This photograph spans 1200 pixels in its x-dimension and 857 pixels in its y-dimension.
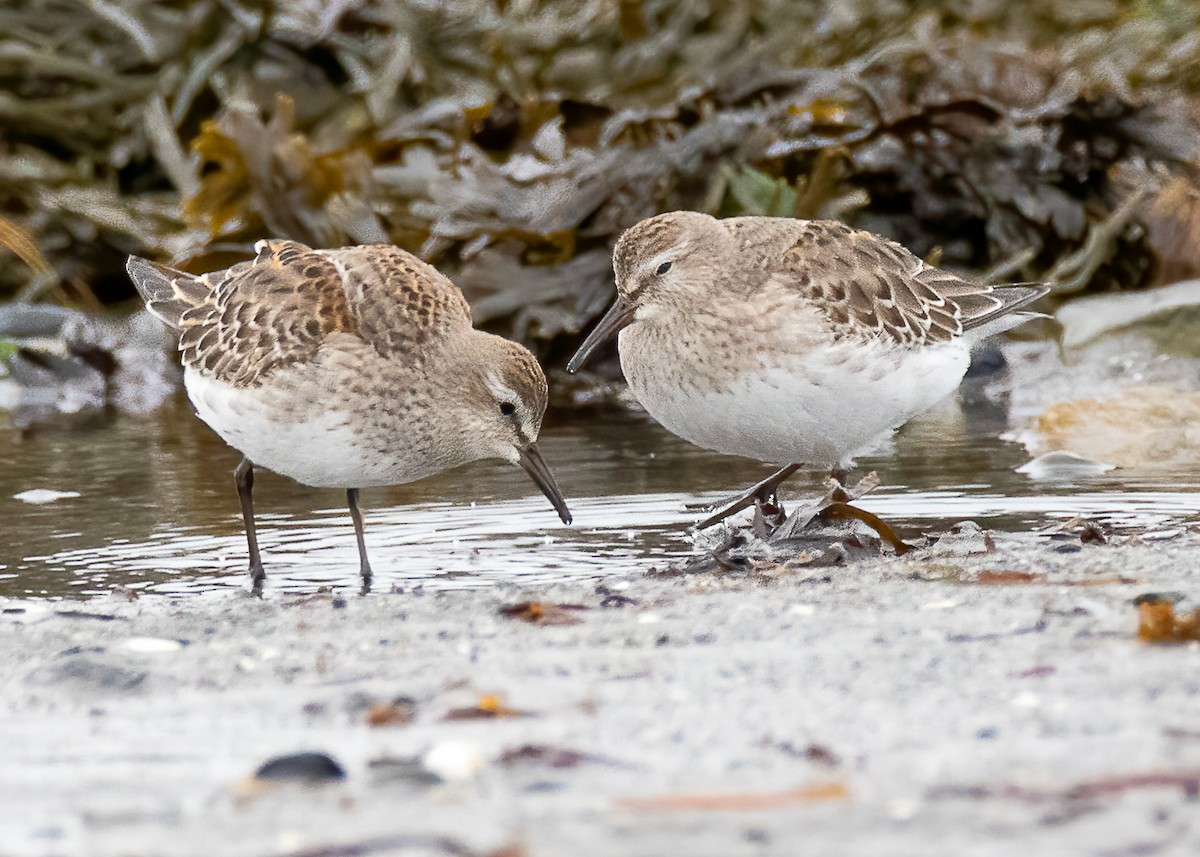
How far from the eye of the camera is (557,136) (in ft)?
26.6

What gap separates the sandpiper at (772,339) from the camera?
4.88m

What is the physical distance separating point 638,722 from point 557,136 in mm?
5622

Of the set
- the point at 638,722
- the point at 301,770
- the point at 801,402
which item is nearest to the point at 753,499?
the point at 801,402

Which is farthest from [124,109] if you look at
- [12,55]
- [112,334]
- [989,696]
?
[989,696]

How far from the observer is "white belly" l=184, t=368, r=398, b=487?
463 centimetres

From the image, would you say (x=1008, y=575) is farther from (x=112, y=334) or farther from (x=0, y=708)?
(x=112, y=334)

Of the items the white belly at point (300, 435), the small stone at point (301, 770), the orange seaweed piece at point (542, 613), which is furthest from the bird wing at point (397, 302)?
the small stone at point (301, 770)

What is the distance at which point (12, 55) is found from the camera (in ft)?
32.3

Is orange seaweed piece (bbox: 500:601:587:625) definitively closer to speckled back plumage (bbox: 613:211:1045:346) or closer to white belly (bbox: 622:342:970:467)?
white belly (bbox: 622:342:970:467)

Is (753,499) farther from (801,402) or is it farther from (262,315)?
(262,315)

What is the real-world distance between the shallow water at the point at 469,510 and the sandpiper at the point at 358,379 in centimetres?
19

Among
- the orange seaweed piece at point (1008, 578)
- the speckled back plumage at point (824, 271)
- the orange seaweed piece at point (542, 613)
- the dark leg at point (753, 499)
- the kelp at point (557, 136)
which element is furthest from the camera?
the kelp at point (557, 136)

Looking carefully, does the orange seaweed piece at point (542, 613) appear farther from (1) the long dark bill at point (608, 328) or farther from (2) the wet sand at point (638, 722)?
(1) the long dark bill at point (608, 328)

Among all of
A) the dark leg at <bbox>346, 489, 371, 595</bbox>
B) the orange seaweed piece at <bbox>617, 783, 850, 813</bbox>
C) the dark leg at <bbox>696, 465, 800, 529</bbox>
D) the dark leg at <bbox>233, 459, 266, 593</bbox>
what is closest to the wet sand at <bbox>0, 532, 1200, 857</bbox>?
the orange seaweed piece at <bbox>617, 783, 850, 813</bbox>
